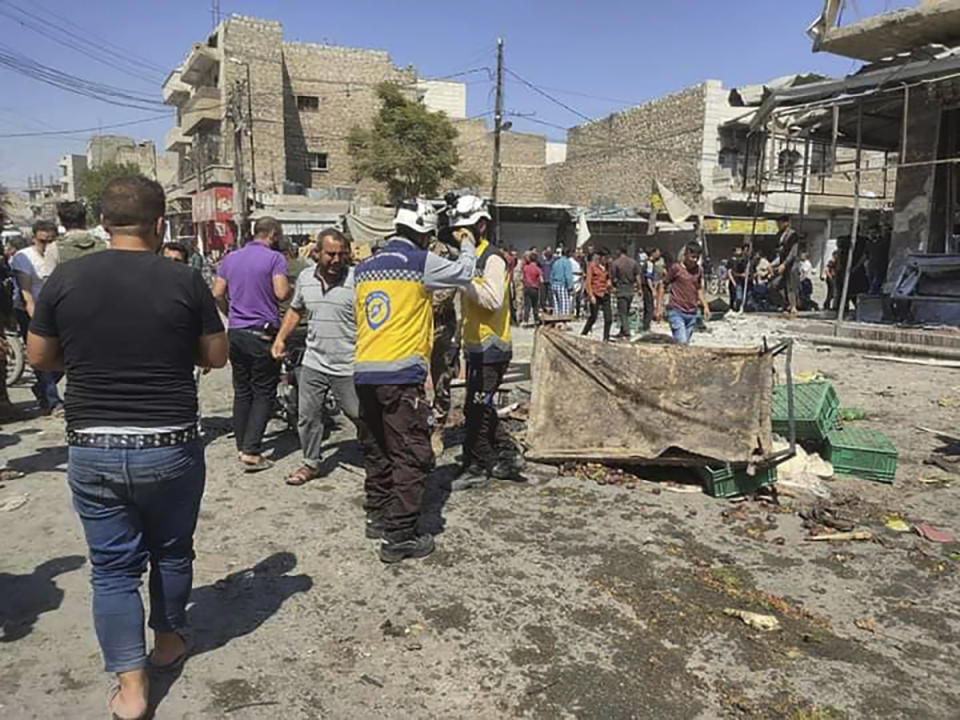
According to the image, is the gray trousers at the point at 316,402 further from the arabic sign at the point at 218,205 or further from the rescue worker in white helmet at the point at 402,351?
the arabic sign at the point at 218,205

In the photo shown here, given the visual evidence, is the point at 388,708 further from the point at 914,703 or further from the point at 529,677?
the point at 914,703

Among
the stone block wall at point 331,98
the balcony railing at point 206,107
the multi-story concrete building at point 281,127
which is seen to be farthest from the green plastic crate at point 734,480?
the stone block wall at point 331,98

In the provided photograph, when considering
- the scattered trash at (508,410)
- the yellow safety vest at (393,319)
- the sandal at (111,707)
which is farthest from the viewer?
the scattered trash at (508,410)

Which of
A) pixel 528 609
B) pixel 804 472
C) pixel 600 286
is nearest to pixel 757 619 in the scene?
pixel 528 609

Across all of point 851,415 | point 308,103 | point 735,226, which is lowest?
point 851,415

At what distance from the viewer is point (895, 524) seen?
4.57 meters

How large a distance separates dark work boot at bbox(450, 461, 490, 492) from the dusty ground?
0.36 feet

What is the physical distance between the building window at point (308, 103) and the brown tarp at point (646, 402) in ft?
127

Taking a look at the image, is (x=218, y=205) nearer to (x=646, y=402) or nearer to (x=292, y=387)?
(x=292, y=387)

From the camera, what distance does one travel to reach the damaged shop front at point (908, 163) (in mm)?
11023

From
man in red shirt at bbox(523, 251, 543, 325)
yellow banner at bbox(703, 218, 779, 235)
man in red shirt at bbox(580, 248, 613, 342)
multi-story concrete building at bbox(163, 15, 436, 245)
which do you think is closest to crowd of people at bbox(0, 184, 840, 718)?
man in red shirt at bbox(580, 248, 613, 342)

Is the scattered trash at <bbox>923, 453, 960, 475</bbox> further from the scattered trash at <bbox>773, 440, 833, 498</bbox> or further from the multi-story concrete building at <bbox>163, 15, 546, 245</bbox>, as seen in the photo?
the multi-story concrete building at <bbox>163, 15, 546, 245</bbox>

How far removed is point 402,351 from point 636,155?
1304 inches

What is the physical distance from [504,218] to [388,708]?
29.2 metres
